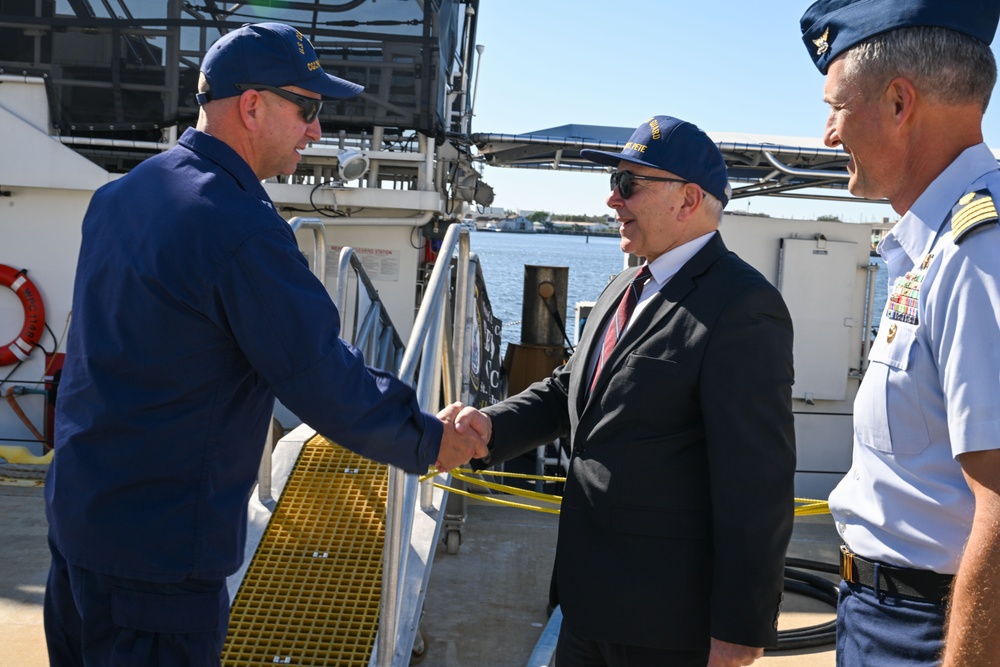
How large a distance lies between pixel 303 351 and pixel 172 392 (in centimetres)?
29

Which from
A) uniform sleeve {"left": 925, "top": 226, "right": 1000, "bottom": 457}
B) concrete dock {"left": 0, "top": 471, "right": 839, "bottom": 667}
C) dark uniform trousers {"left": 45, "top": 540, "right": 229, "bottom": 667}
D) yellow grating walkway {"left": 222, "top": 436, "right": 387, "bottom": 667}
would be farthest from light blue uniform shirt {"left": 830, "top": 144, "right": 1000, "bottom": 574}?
concrete dock {"left": 0, "top": 471, "right": 839, "bottom": 667}

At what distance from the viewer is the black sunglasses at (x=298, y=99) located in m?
2.23

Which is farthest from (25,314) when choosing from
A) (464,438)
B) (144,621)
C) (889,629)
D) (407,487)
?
(889,629)

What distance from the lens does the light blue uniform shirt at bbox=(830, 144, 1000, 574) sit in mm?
1341

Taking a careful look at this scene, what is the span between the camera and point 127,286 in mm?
1959

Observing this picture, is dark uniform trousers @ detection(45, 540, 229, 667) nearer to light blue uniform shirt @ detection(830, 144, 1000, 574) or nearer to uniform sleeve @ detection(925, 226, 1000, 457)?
light blue uniform shirt @ detection(830, 144, 1000, 574)

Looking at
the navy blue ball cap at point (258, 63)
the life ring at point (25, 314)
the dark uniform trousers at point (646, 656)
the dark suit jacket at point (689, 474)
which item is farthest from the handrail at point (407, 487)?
the life ring at point (25, 314)

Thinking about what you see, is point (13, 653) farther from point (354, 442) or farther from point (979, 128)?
point (979, 128)

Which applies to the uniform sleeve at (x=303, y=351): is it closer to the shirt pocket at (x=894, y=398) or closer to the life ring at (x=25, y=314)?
the shirt pocket at (x=894, y=398)

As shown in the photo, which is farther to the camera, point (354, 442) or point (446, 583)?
point (446, 583)

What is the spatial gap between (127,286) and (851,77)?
4.94ft

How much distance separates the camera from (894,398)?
154cm

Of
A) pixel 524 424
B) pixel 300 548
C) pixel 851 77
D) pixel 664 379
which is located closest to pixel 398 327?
pixel 300 548

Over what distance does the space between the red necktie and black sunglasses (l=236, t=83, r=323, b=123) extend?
0.97m
